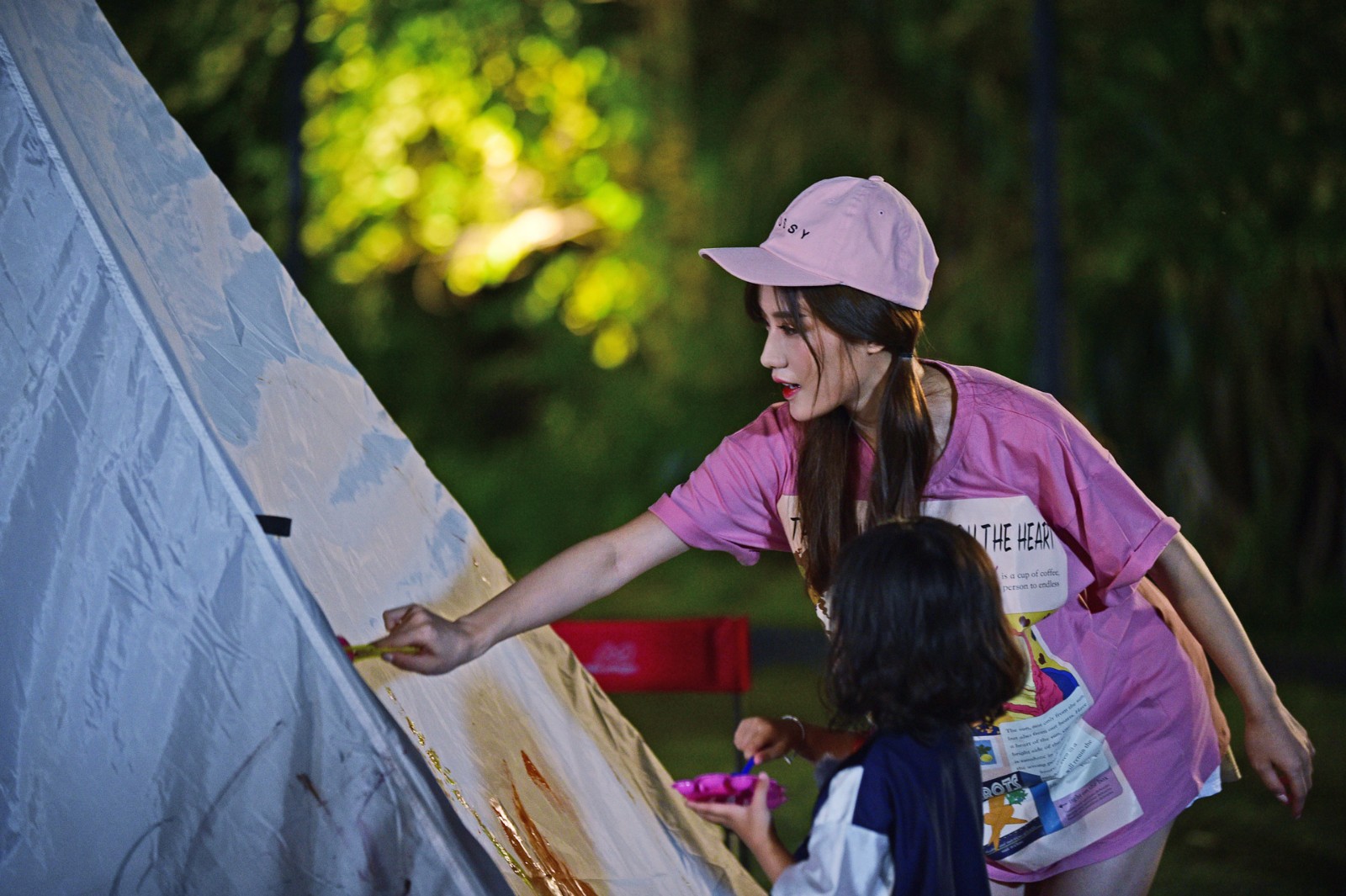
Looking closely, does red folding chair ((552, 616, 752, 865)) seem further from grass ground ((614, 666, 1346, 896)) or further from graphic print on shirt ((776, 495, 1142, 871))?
graphic print on shirt ((776, 495, 1142, 871))

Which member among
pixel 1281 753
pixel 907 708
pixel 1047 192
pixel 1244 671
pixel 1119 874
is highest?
pixel 1047 192

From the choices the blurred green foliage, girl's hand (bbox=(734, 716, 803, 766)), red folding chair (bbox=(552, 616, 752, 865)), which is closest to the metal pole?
the blurred green foliage

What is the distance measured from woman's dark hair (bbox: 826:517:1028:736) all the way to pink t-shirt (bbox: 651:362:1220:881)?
0.37 m

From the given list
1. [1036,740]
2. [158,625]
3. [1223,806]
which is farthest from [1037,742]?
[1223,806]

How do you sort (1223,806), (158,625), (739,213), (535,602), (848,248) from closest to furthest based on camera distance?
(158,625) < (848,248) < (535,602) < (1223,806) < (739,213)

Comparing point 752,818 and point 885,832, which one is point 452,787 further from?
point 885,832

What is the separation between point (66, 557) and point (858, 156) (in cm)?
968

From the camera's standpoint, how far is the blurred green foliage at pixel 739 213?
9406mm

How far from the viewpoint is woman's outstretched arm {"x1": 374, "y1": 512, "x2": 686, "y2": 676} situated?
1.88 m

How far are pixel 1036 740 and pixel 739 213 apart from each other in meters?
10.0

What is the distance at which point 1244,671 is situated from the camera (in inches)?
77.8

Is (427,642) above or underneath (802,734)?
above

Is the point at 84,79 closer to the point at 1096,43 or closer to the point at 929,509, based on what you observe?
the point at 929,509

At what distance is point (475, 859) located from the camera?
1.76 metres
